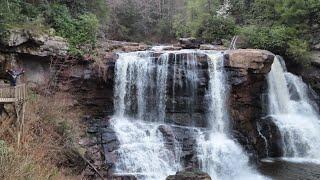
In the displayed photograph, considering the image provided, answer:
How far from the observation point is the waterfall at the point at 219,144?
61.5ft

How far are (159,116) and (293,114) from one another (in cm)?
742

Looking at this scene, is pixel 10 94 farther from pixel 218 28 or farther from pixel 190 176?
pixel 218 28

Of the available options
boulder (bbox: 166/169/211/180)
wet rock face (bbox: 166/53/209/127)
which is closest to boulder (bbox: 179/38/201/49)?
wet rock face (bbox: 166/53/209/127)

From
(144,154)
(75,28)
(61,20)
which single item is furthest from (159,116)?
(61,20)

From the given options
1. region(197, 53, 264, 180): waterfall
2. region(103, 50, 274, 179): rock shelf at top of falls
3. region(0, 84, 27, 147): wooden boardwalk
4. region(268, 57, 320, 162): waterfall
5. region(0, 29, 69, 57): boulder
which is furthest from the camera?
region(268, 57, 320, 162): waterfall

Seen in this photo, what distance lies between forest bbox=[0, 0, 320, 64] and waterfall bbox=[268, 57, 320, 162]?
1886mm

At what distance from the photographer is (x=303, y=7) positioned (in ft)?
91.2

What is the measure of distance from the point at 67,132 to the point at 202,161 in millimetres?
5891

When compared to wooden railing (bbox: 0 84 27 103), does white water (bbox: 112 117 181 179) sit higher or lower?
lower

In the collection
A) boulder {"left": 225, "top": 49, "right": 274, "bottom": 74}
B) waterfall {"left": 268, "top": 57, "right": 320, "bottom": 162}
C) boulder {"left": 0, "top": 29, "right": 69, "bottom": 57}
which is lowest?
waterfall {"left": 268, "top": 57, "right": 320, "bottom": 162}

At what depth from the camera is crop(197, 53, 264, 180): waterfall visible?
61.5ft

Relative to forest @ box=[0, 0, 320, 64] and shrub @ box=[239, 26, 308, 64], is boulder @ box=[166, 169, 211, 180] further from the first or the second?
shrub @ box=[239, 26, 308, 64]

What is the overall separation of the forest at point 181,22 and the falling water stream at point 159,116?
115 inches

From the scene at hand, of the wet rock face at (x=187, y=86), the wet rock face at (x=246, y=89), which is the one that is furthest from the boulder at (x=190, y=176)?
the wet rock face at (x=187, y=86)
